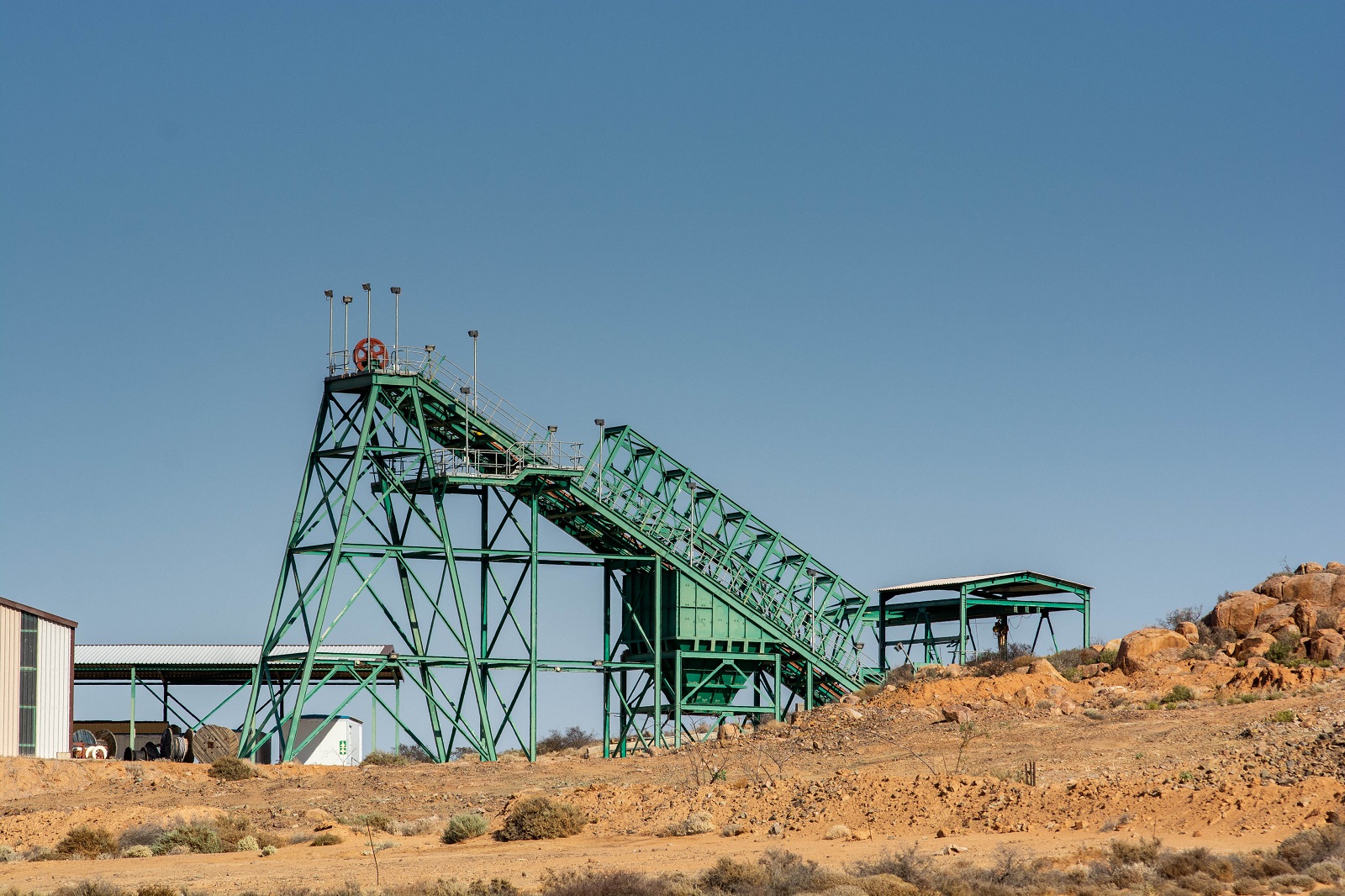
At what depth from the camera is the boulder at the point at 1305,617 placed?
166 ft

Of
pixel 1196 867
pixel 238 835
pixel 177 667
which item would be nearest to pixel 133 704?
pixel 177 667

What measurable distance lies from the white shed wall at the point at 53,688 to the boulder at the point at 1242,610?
3620cm

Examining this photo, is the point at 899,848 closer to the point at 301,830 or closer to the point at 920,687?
the point at 301,830

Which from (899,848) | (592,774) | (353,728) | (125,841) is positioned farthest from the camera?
(353,728)

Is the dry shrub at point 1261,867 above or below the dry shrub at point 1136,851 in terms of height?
below

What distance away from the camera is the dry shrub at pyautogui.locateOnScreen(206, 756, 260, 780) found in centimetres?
4734

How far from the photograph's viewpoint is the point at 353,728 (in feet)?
240

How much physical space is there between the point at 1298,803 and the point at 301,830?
20.1 m

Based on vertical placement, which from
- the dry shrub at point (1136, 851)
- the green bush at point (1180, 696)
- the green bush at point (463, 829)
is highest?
the green bush at point (1180, 696)

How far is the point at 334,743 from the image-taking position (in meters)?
70.8

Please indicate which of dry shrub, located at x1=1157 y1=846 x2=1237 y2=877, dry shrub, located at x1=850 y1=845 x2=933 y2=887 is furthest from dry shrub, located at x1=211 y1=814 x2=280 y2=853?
dry shrub, located at x1=1157 y1=846 x2=1237 y2=877

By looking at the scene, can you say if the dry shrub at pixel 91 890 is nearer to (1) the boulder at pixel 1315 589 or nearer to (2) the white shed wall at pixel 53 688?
(2) the white shed wall at pixel 53 688

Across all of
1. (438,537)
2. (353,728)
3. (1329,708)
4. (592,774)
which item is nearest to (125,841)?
(592,774)

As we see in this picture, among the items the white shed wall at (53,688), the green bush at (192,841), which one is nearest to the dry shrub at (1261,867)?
the green bush at (192,841)
